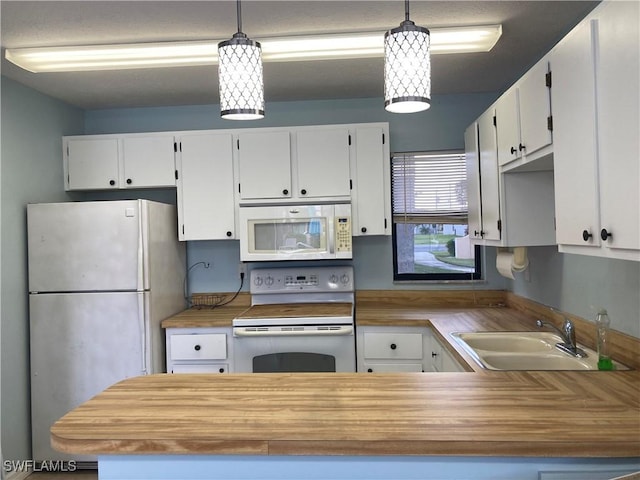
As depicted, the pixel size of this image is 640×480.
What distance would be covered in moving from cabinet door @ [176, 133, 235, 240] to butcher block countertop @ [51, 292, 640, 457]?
181 centimetres

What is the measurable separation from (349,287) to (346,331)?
596 mm

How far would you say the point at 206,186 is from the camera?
3471 mm

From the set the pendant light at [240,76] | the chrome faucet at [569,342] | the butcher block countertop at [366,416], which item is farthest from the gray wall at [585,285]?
the pendant light at [240,76]

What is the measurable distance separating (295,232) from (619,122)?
7.40 ft

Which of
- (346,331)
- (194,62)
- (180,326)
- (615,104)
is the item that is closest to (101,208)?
(180,326)

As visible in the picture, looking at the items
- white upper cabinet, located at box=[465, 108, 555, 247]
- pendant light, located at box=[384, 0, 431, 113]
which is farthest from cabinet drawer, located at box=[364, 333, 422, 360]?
pendant light, located at box=[384, 0, 431, 113]

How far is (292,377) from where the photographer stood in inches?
68.0

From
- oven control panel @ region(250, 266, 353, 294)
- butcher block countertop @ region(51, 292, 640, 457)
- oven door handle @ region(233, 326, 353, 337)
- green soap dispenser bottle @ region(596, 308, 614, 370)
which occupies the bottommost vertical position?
oven door handle @ region(233, 326, 353, 337)

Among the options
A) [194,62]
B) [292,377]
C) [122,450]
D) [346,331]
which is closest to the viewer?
[122,450]

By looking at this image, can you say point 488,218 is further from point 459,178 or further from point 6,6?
point 6,6

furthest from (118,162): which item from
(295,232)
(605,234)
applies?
(605,234)

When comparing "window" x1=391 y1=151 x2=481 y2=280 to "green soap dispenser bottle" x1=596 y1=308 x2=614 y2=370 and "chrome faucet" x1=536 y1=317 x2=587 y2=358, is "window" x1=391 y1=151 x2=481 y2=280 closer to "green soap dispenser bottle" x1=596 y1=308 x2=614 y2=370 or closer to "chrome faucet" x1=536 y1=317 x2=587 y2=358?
"chrome faucet" x1=536 y1=317 x2=587 y2=358

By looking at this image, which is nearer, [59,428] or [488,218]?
[59,428]

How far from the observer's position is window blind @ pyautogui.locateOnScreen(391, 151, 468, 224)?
3670mm
